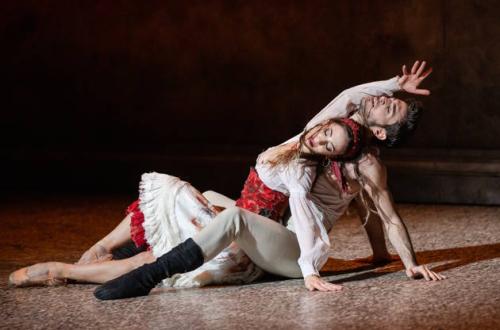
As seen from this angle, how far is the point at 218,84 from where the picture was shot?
28.9ft

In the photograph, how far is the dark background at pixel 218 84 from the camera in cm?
785

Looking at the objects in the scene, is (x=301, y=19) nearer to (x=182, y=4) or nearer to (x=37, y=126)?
(x=182, y=4)

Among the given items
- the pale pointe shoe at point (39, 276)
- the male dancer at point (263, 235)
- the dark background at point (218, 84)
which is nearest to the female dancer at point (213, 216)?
the pale pointe shoe at point (39, 276)

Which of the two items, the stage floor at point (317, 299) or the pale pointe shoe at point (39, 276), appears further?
the pale pointe shoe at point (39, 276)

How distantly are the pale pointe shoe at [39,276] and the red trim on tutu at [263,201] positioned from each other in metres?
0.99

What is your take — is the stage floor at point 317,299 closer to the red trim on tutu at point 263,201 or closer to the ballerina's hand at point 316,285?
the ballerina's hand at point 316,285

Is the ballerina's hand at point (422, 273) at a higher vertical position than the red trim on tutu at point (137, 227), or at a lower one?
lower

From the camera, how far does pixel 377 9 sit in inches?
318

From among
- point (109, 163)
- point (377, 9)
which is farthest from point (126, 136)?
point (377, 9)

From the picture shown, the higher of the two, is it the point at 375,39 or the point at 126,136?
the point at 375,39

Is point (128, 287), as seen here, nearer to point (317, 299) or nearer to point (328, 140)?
point (317, 299)

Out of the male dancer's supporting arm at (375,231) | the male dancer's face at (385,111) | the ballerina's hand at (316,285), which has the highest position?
the male dancer's face at (385,111)

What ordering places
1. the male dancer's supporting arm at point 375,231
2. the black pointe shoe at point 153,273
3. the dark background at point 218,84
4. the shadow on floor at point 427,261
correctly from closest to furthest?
1. the black pointe shoe at point 153,273
2. the shadow on floor at point 427,261
3. the male dancer's supporting arm at point 375,231
4. the dark background at point 218,84

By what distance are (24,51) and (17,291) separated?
15.5ft
